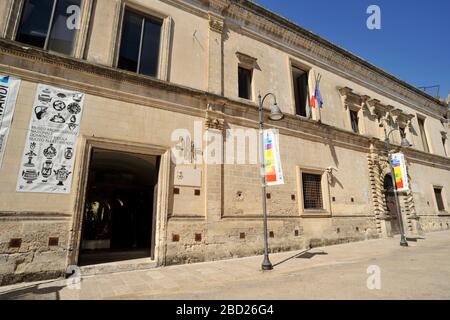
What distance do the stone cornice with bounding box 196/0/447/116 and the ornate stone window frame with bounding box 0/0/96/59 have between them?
4.84 m

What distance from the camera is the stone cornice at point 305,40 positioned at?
11.4 metres

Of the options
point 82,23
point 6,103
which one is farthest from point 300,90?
point 6,103

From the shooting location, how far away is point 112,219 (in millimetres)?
12695

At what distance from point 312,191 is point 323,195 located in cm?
65

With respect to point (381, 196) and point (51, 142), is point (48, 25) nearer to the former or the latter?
point (51, 142)

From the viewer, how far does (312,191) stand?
11898 millimetres

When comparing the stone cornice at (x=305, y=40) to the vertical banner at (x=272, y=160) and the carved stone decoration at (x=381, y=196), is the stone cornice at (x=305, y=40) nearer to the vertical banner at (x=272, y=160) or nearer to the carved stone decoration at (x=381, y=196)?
the carved stone decoration at (x=381, y=196)

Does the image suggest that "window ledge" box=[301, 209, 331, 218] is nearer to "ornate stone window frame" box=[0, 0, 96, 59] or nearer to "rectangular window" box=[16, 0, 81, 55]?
"ornate stone window frame" box=[0, 0, 96, 59]

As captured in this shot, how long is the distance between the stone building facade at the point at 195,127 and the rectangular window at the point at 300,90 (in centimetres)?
10

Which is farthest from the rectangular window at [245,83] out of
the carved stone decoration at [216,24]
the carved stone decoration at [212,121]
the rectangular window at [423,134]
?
the rectangular window at [423,134]

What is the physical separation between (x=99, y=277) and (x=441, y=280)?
7916 millimetres

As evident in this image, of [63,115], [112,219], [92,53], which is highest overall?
[92,53]
